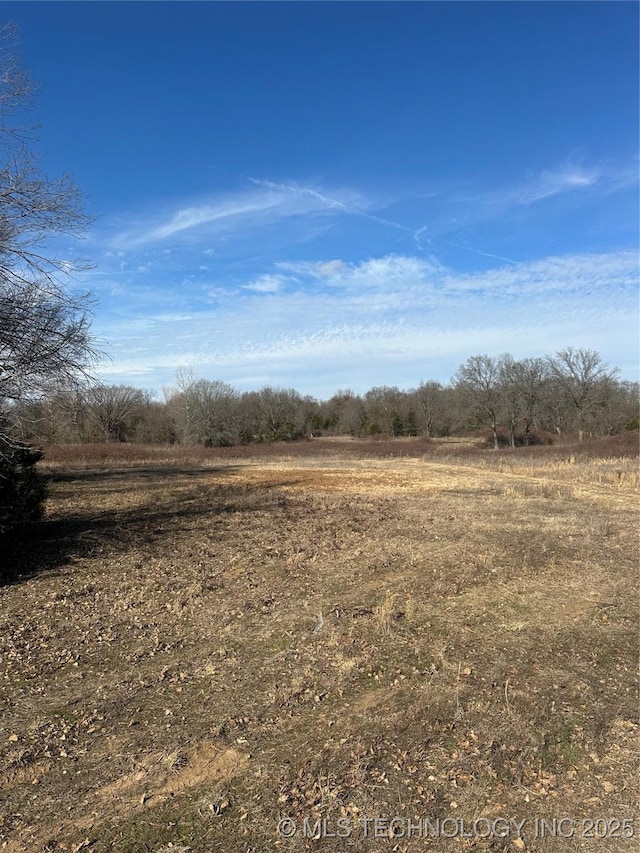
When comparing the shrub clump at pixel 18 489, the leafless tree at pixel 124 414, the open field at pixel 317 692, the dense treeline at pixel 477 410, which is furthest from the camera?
the dense treeline at pixel 477 410

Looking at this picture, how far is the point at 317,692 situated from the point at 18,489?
24.4ft

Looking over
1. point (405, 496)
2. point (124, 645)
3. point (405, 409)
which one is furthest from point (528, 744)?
point (405, 409)

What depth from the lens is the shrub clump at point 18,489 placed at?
8.81 metres

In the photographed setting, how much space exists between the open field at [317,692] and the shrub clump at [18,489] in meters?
0.64

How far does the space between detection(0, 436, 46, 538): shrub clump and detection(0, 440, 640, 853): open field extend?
64 centimetres

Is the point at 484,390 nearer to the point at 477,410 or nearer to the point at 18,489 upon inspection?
the point at 477,410

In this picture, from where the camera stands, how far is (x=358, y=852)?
112 inches

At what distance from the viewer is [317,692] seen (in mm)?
4578

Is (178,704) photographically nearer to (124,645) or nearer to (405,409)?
(124,645)

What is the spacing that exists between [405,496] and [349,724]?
44.0 ft

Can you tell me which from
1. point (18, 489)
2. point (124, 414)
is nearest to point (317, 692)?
point (18, 489)

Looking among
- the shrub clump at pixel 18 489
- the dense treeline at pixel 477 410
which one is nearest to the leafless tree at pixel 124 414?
the dense treeline at pixel 477 410

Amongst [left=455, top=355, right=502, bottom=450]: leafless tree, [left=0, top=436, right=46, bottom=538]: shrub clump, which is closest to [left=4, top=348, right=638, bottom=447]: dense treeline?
A: [left=455, top=355, right=502, bottom=450]: leafless tree

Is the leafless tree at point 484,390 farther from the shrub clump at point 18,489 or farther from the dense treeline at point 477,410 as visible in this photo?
the shrub clump at point 18,489
